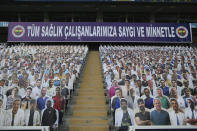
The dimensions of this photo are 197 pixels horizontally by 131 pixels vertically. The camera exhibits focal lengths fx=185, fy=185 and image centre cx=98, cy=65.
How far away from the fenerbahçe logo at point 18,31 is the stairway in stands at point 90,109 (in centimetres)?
1192

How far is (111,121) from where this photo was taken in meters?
4.54

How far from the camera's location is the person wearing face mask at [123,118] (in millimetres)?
4035

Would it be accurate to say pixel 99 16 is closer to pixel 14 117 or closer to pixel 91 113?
pixel 91 113

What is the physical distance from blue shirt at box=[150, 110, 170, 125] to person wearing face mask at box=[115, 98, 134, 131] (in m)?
0.46

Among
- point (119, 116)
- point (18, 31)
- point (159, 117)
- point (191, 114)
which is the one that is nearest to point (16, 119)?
point (119, 116)

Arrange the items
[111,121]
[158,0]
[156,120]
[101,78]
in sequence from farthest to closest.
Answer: [158,0] → [101,78] → [111,121] → [156,120]

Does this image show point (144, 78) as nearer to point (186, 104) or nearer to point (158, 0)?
point (186, 104)

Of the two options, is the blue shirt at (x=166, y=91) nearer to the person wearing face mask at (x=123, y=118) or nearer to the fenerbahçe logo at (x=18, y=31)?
the person wearing face mask at (x=123, y=118)

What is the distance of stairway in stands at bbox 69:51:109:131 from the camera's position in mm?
4475

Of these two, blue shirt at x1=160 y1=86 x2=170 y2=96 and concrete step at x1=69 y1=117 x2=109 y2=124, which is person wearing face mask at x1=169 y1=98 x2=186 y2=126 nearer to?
blue shirt at x1=160 y1=86 x2=170 y2=96

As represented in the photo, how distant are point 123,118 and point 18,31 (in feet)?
51.3

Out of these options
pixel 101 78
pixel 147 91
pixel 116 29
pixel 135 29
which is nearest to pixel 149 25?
pixel 135 29

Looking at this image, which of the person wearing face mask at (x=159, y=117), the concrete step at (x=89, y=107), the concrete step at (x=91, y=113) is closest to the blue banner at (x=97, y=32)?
the concrete step at (x=89, y=107)

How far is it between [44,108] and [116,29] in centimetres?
1385
